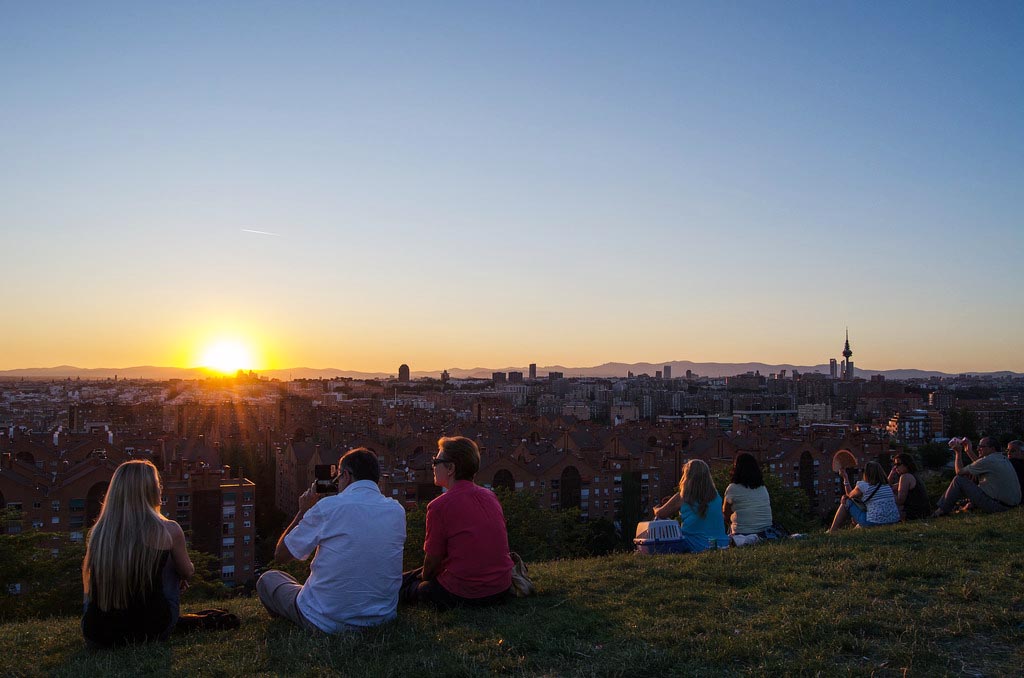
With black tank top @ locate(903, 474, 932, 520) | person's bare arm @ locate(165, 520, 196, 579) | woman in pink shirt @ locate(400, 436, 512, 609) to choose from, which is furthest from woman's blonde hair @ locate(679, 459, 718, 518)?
person's bare arm @ locate(165, 520, 196, 579)

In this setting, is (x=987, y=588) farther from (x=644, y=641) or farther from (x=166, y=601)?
(x=166, y=601)

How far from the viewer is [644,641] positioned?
4277 mm

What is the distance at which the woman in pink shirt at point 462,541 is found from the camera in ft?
17.0

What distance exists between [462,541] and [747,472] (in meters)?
4.27

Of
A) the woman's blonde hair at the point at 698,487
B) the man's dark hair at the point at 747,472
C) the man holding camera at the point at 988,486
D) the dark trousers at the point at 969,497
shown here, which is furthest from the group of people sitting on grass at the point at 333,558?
the man holding camera at the point at 988,486

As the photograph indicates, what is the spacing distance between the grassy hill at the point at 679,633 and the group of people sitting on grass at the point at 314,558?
6.8 inches

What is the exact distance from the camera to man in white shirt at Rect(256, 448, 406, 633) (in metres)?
4.70

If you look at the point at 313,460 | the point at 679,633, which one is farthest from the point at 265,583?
the point at 313,460

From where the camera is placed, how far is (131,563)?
454cm

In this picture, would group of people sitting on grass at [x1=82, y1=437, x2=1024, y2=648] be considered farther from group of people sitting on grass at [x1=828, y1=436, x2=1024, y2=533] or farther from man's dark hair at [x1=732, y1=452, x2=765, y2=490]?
group of people sitting on grass at [x1=828, y1=436, x2=1024, y2=533]

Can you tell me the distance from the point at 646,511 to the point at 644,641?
35.9m

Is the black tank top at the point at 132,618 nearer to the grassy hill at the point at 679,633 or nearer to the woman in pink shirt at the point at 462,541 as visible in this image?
the grassy hill at the point at 679,633

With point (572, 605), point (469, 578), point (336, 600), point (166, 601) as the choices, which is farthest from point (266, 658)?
point (572, 605)

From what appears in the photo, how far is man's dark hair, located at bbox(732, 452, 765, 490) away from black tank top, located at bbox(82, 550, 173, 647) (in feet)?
19.3
